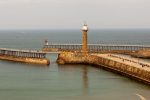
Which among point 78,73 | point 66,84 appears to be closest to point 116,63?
point 78,73

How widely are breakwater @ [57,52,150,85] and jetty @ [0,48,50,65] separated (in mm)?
3834

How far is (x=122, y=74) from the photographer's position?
53719mm

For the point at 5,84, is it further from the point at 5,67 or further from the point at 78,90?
the point at 5,67

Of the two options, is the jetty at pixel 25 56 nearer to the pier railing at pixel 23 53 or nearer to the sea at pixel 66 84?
the pier railing at pixel 23 53

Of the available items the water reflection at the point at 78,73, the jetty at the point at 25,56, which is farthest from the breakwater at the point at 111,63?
the jetty at the point at 25,56

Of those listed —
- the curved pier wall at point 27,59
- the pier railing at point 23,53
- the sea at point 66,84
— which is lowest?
the sea at point 66,84

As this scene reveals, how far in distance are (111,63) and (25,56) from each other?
22907 mm

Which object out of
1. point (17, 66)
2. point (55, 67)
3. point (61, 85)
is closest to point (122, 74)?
point (61, 85)

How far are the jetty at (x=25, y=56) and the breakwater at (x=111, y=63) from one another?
12.6 ft

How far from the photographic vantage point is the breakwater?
1879 inches

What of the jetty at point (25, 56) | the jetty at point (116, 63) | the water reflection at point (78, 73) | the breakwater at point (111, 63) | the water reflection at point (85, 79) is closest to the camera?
the water reflection at point (85, 79)

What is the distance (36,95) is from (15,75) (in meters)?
15.8

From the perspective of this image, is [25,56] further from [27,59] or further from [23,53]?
[27,59]

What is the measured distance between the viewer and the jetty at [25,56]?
230ft
